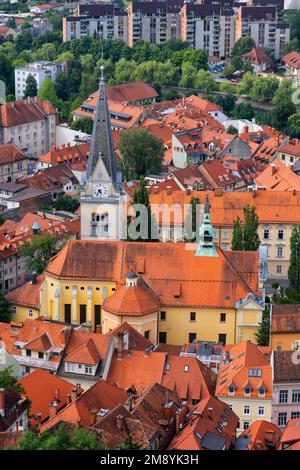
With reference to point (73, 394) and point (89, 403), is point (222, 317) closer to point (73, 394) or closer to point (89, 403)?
point (73, 394)

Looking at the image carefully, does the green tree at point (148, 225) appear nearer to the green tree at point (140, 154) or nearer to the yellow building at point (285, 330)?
the yellow building at point (285, 330)

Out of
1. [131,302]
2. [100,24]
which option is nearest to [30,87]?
[100,24]

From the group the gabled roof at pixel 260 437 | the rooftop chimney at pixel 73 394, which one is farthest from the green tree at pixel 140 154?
the gabled roof at pixel 260 437

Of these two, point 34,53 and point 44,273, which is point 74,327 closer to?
point 44,273

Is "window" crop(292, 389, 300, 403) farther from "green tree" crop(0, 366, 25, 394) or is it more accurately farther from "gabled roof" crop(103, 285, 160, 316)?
"green tree" crop(0, 366, 25, 394)

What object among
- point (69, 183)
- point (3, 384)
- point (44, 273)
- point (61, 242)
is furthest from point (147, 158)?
point (3, 384)

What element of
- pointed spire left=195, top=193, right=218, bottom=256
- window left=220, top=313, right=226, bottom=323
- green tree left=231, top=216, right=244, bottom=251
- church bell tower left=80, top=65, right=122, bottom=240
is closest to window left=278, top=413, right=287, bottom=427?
window left=220, top=313, right=226, bottom=323
